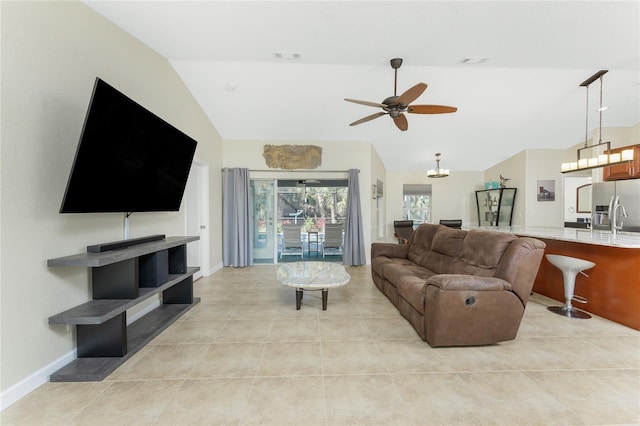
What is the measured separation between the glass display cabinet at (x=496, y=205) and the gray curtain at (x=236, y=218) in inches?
262

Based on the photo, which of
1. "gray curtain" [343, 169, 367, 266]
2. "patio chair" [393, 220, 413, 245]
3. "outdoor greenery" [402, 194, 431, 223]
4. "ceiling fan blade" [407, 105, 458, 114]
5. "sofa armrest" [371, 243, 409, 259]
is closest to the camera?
"ceiling fan blade" [407, 105, 458, 114]

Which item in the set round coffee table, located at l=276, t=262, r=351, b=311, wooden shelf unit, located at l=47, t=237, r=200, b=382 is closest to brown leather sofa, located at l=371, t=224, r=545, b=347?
round coffee table, located at l=276, t=262, r=351, b=311

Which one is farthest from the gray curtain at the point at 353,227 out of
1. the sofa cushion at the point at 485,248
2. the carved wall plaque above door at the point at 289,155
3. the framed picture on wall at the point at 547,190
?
the framed picture on wall at the point at 547,190

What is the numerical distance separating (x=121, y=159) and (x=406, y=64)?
3245 mm

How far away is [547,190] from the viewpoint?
668 centimetres

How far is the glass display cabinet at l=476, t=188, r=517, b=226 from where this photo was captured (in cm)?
713

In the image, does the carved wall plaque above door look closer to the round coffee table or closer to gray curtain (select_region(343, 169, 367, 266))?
gray curtain (select_region(343, 169, 367, 266))

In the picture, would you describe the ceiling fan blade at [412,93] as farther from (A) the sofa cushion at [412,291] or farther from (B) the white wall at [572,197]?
(B) the white wall at [572,197]

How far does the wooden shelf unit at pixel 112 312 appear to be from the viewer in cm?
192

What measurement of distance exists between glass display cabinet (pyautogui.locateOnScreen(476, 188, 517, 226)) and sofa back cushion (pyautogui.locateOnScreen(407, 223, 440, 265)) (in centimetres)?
450

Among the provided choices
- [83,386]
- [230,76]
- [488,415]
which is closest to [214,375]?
[83,386]

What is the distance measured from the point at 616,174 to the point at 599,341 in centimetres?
418

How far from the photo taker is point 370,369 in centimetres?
203

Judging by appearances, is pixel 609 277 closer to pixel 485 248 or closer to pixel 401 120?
pixel 485 248
